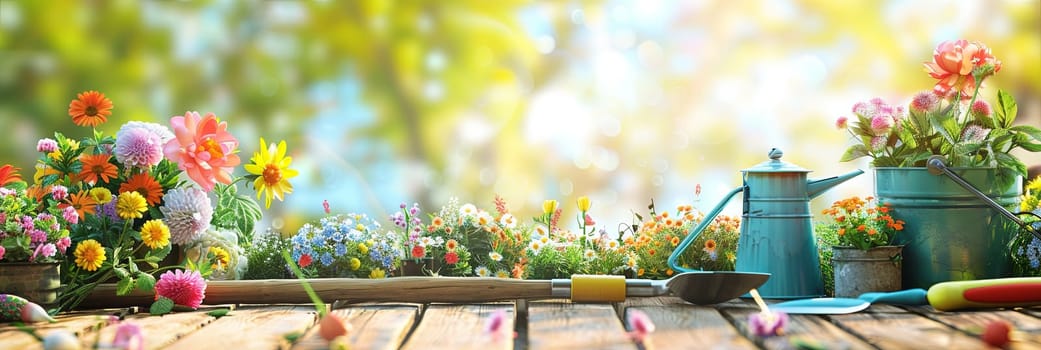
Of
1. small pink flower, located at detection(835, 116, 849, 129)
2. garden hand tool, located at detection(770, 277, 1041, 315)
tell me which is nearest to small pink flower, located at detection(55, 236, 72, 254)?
garden hand tool, located at detection(770, 277, 1041, 315)

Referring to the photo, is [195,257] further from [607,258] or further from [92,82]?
[92,82]

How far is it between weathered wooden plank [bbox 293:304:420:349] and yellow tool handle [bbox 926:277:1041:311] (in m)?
0.86

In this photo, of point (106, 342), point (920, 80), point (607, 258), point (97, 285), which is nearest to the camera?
point (106, 342)

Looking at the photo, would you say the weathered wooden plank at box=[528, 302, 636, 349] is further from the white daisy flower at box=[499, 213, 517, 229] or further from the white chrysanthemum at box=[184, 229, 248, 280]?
the white chrysanthemum at box=[184, 229, 248, 280]

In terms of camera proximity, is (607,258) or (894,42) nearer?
(607,258)

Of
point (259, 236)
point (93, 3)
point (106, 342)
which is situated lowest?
point (106, 342)

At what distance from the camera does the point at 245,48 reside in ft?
10.3

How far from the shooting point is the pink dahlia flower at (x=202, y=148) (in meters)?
1.65

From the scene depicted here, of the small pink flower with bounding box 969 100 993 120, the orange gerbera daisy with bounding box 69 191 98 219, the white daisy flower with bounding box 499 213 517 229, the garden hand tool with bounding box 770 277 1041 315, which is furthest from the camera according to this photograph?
the white daisy flower with bounding box 499 213 517 229

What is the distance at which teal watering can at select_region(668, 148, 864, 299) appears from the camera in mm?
1685

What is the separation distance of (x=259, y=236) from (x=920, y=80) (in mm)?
2186

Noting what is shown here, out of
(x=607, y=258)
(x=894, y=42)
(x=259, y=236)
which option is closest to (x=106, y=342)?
(x=259, y=236)

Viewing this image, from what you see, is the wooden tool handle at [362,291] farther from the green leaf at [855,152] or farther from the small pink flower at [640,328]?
the green leaf at [855,152]

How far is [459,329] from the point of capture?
1345 mm
